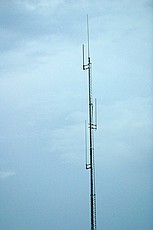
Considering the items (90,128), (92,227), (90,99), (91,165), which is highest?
(90,99)

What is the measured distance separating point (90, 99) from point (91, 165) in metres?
1.31

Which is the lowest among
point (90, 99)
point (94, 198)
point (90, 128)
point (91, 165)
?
point (94, 198)

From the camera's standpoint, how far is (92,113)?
6.23 meters

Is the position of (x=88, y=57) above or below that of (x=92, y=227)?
above

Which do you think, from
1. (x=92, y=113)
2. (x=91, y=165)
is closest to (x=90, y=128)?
(x=92, y=113)

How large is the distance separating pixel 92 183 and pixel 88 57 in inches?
97.9

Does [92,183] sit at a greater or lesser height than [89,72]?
lesser

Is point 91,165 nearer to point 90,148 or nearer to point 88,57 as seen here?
point 90,148

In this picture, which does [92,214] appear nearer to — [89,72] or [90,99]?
[90,99]

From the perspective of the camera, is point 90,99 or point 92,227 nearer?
point 92,227

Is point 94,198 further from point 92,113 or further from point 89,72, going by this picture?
point 89,72

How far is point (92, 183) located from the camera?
5.93 metres

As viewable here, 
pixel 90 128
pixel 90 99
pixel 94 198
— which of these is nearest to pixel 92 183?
pixel 94 198

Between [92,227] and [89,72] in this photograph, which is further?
[89,72]
